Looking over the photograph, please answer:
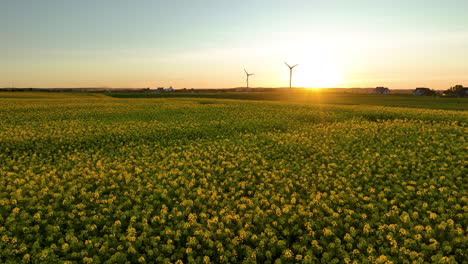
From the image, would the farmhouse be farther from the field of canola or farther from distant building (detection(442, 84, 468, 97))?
the field of canola

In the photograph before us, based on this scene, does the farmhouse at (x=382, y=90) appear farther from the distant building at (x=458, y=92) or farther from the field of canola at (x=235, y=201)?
the field of canola at (x=235, y=201)

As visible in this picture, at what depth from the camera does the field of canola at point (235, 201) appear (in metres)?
8.71

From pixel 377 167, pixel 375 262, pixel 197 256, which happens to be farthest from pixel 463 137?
pixel 197 256

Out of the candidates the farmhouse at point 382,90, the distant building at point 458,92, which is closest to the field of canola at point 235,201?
the distant building at point 458,92

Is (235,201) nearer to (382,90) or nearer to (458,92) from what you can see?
(458,92)

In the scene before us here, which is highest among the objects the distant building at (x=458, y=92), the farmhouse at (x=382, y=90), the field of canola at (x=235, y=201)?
the farmhouse at (x=382, y=90)

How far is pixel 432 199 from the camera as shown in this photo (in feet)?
39.2

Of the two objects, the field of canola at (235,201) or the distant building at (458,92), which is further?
the distant building at (458,92)

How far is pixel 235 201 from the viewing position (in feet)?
38.6

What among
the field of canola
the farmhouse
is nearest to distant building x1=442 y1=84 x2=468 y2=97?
the farmhouse

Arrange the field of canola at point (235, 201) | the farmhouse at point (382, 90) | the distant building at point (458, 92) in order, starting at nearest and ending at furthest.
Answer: the field of canola at point (235, 201)
the distant building at point (458, 92)
the farmhouse at point (382, 90)

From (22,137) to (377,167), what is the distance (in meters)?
25.5

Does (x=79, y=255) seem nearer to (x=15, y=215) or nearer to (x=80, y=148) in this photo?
(x=15, y=215)

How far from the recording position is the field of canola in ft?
28.6
